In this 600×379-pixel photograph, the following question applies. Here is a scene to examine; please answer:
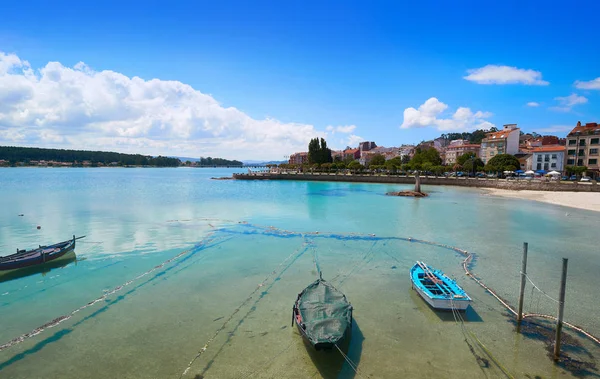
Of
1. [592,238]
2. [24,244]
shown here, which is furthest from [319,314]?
[592,238]

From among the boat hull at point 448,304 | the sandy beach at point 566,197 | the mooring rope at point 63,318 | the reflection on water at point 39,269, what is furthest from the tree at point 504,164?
the reflection on water at point 39,269

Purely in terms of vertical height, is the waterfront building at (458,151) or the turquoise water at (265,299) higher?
the waterfront building at (458,151)

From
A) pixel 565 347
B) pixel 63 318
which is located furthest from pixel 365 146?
pixel 63 318

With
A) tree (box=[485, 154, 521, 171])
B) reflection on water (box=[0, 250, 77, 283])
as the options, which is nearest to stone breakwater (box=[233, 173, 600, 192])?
tree (box=[485, 154, 521, 171])

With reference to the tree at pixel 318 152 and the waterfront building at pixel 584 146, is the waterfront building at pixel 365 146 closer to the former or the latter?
the tree at pixel 318 152

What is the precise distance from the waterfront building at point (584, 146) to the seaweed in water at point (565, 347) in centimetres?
7459

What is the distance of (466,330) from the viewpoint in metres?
11.2

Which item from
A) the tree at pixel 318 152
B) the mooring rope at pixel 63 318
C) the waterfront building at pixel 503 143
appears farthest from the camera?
the tree at pixel 318 152

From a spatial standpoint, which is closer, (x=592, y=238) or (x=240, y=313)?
(x=240, y=313)

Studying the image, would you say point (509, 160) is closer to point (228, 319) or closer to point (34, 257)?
point (228, 319)

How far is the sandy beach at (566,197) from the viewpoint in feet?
141

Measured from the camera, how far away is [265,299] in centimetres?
1390

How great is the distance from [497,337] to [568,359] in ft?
5.93

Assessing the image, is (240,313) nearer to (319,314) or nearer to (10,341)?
(319,314)
